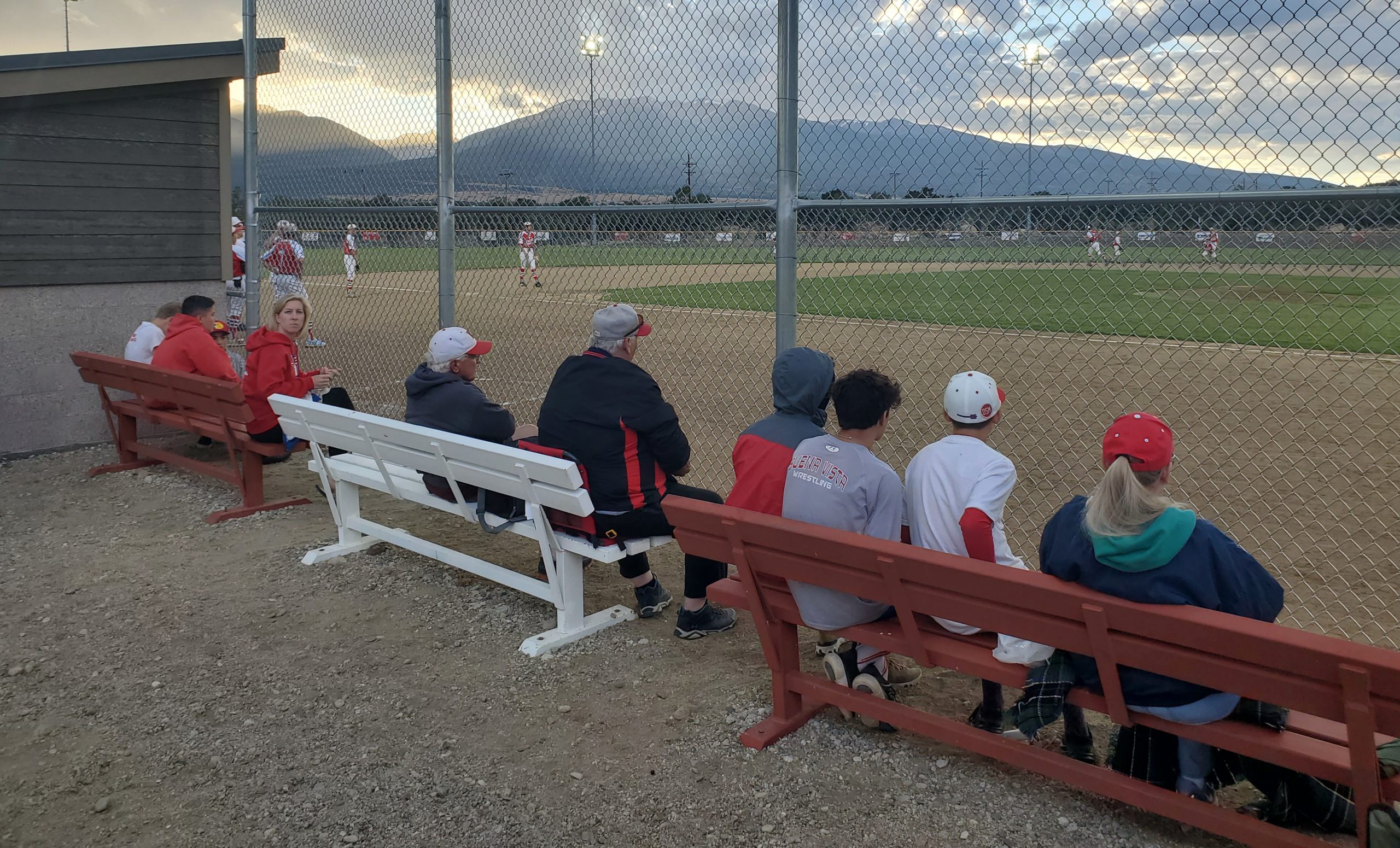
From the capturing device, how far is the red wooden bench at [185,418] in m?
6.38

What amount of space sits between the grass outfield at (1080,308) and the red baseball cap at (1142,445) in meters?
4.34

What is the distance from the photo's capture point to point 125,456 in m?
7.81

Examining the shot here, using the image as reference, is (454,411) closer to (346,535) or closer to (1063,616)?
(346,535)

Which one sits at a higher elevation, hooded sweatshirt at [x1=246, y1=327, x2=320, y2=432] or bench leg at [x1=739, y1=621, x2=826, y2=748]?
hooded sweatshirt at [x1=246, y1=327, x2=320, y2=432]

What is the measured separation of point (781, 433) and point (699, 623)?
111cm

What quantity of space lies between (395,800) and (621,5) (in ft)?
13.9

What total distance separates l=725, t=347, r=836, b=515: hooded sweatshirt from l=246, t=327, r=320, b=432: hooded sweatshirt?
3.71m

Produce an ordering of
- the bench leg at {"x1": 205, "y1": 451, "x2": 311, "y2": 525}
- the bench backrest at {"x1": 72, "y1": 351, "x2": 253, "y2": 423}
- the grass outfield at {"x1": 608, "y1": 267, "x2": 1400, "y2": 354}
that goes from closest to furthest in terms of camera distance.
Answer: the bench backrest at {"x1": 72, "y1": 351, "x2": 253, "y2": 423} < the bench leg at {"x1": 205, "y1": 451, "x2": 311, "y2": 525} < the grass outfield at {"x1": 608, "y1": 267, "x2": 1400, "y2": 354}

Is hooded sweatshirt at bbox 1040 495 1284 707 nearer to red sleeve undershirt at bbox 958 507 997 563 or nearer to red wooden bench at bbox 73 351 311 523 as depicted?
red sleeve undershirt at bbox 958 507 997 563

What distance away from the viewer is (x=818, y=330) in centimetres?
1581

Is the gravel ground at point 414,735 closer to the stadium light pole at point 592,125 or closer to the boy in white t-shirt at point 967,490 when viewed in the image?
the boy in white t-shirt at point 967,490

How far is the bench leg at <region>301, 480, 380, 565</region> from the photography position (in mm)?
5566

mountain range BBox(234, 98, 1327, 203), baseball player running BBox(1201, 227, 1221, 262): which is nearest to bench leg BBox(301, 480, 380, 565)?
mountain range BBox(234, 98, 1327, 203)

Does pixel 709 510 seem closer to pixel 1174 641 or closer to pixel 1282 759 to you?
pixel 1174 641
